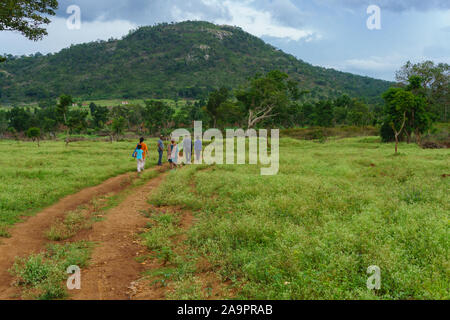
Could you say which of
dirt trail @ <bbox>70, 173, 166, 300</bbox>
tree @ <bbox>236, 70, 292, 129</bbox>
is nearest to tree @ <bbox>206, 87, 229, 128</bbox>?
tree @ <bbox>236, 70, 292, 129</bbox>

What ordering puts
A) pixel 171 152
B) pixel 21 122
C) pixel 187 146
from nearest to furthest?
1. pixel 171 152
2. pixel 187 146
3. pixel 21 122

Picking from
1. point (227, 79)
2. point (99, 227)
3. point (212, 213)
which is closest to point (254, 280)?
point (212, 213)

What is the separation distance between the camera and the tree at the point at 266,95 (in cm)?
4762

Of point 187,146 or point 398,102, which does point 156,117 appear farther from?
point 187,146

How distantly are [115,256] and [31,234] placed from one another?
9.81 feet

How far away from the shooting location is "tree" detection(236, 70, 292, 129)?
47625 mm

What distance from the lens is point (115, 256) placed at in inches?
277

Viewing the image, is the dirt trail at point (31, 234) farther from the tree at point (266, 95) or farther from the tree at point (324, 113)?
the tree at point (324, 113)

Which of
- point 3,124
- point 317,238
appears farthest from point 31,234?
point 3,124

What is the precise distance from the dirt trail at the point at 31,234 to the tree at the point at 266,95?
126 ft

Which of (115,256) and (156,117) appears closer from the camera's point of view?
(115,256)

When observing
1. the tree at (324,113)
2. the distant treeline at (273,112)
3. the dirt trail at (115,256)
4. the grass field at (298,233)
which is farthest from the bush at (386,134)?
the dirt trail at (115,256)

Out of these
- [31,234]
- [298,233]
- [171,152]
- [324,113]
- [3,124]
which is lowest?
[31,234]
